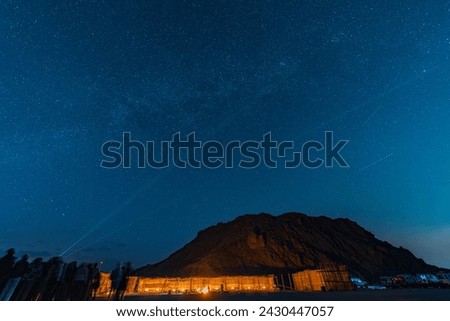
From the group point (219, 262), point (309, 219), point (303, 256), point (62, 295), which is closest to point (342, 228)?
point (309, 219)

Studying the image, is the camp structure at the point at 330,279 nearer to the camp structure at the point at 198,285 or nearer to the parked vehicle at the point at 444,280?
the camp structure at the point at 198,285

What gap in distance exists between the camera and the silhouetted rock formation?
104m

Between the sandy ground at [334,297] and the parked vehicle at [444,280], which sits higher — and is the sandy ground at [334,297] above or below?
below

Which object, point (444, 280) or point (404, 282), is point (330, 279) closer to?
point (404, 282)

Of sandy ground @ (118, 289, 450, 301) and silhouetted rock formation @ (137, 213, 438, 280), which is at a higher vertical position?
silhouetted rock formation @ (137, 213, 438, 280)

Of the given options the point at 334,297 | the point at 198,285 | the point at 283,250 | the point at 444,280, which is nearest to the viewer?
the point at 334,297

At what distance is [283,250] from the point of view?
113m

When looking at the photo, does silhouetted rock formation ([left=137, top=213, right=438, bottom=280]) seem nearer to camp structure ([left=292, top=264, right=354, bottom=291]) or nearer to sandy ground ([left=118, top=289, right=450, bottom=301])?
camp structure ([left=292, top=264, right=354, bottom=291])

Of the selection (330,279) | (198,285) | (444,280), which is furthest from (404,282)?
(198,285)

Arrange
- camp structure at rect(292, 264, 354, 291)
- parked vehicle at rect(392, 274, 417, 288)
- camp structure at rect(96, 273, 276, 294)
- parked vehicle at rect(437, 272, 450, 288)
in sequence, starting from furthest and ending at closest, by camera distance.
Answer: camp structure at rect(96, 273, 276, 294), parked vehicle at rect(392, 274, 417, 288), camp structure at rect(292, 264, 354, 291), parked vehicle at rect(437, 272, 450, 288)

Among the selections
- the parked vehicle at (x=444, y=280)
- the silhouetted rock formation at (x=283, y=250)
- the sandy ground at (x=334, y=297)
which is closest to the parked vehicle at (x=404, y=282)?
the parked vehicle at (x=444, y=280)

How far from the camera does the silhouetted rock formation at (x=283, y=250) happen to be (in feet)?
342

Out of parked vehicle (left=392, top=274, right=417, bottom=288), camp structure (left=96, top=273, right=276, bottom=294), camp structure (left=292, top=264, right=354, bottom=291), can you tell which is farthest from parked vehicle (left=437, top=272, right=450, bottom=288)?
camp structure (left=96, top=273, right=276, bottom=294)
